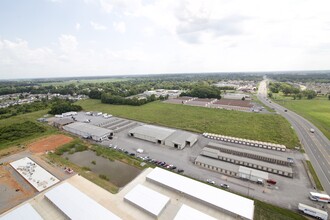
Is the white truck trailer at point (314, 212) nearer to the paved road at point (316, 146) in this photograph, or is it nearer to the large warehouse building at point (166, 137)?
the paved road at point (316, 146)

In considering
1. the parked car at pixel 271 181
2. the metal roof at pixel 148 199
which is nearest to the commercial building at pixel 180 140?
the metal roof at pixel 148 199

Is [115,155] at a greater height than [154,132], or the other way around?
[154,132]

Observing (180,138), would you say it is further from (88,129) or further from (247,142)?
(88,129)

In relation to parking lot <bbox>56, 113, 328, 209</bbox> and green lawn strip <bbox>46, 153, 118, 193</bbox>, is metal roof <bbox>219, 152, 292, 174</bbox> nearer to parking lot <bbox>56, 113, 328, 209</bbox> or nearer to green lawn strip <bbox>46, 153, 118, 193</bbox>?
parking lot <bbox>56, 113, 328, 209</bbox>

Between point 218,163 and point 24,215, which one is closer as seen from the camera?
point 24,215

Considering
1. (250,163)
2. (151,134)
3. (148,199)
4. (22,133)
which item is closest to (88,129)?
(22,133)
